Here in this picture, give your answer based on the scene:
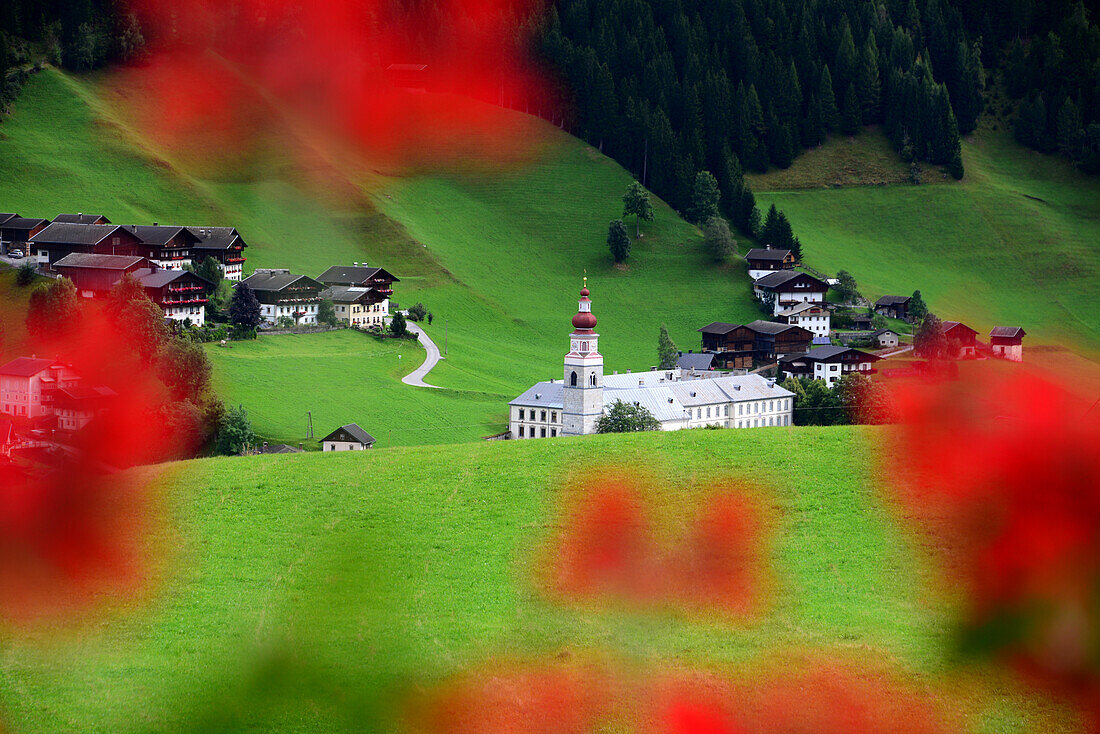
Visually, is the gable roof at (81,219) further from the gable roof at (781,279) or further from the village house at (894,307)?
the village house at (894,307)

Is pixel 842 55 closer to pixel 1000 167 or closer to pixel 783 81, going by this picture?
pixel 783 81

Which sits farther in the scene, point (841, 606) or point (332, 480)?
point (332, 480)

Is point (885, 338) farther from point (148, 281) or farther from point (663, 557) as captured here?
point (663, 557)

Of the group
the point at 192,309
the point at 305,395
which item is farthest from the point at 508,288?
the point at 305,395

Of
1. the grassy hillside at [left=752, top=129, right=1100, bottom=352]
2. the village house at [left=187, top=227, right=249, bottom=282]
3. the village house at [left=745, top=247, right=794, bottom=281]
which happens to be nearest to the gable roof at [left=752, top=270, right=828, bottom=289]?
the village house at [left=745, top=247, right=794, bottom=281]

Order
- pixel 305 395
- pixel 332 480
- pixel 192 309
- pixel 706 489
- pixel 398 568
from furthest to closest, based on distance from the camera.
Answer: pixel 192 309
pixel 305 395
pixel 332 480
pixel 706 489
pixel 398 568

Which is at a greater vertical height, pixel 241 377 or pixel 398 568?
pixel 241 377

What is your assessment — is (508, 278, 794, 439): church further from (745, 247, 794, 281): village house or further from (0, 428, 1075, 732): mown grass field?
(745, 247, 794, 281): village house
